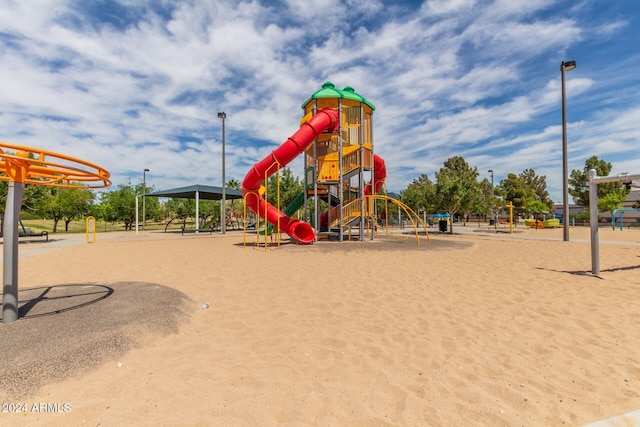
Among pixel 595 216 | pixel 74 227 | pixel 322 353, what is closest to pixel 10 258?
pixel 322 353

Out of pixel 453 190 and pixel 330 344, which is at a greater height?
pixel 453 190

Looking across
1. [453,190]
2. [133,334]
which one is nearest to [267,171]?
[133,334]

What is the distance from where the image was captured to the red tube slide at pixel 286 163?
47.7ft

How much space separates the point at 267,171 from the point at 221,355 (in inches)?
470

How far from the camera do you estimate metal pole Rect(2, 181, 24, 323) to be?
Answer: 4199 millimetres

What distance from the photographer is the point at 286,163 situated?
582 inches

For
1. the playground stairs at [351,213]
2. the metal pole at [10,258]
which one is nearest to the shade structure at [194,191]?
the playground stairs at [351,213]

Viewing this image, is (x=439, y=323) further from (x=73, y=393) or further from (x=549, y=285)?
(x=73, y=393)

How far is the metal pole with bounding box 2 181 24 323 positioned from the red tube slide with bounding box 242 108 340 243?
10.3m

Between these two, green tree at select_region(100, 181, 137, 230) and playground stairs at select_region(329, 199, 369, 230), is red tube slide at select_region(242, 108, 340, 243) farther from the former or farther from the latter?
green tree at select_region(100, 181, 137, 230)

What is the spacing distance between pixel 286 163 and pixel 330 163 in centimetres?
321

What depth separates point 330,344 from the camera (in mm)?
3848

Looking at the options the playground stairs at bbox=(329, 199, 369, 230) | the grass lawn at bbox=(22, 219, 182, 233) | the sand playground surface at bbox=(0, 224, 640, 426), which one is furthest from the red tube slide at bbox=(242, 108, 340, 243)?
the grass lawn at bbox=(22, 219, 182, 233)

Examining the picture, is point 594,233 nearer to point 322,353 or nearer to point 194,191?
point 322,353
